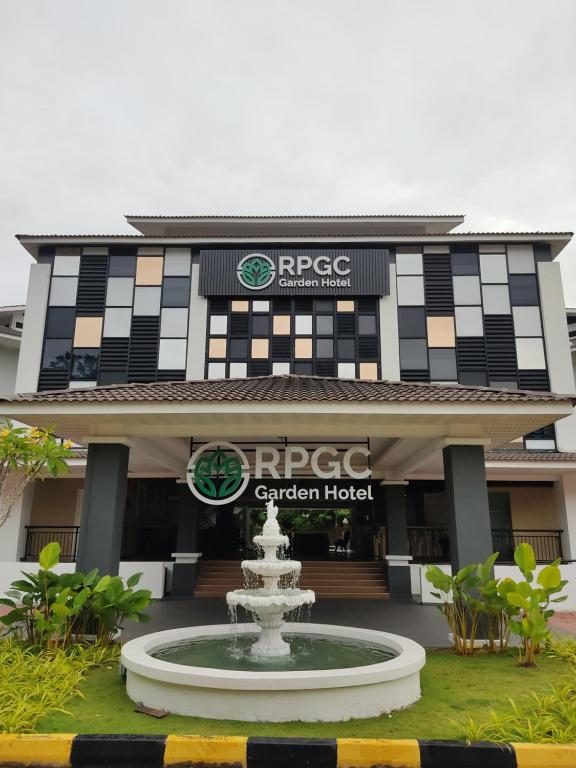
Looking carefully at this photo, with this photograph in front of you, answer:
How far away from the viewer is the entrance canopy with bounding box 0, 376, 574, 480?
858 centimetres

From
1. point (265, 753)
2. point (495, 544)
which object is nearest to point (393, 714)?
point (265, 753)

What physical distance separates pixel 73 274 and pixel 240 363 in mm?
7474

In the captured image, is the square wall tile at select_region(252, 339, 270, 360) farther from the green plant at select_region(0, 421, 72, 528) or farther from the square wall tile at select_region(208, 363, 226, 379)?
the green plant at select_region(0, 421, 72, 528)

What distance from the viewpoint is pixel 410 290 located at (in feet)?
71.8

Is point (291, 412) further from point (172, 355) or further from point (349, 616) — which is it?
point (172, 355)

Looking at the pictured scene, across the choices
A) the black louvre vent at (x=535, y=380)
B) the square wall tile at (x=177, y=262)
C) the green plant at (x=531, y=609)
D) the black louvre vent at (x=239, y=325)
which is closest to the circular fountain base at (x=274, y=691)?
the green plant at (x=531, y=609)

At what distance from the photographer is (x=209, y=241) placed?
873 inches

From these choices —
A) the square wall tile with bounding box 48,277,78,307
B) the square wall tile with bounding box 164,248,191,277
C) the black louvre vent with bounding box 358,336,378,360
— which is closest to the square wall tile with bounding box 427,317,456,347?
the black louvre vent with bounding box 358,336,378,360

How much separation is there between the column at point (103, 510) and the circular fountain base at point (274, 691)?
3.39 metres

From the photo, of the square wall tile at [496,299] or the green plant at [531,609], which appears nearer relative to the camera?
the green plant at [531,609]

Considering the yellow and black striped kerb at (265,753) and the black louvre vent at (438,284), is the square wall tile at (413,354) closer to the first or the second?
the black louvre vent at (438,284)

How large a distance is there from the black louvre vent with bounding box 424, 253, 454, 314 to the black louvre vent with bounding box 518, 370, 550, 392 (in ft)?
11.6

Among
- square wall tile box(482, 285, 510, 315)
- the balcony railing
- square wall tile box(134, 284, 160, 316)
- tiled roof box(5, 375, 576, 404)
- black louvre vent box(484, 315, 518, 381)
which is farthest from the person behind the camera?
square wall tile box(134, 284, 160, 316)

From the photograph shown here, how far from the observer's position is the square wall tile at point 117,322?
21562 millimetres
